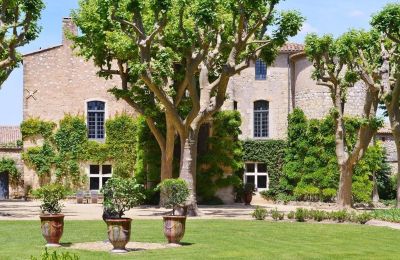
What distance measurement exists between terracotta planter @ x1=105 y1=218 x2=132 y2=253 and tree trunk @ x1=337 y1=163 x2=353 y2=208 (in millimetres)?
15157

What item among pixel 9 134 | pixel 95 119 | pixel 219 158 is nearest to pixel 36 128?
pixel 95 119

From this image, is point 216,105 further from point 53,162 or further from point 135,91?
point 53,162

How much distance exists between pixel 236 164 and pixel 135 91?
7.57 meters

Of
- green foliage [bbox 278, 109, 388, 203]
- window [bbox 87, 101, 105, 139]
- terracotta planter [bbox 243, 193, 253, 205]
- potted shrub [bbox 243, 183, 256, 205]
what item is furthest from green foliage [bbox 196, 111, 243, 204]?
window [bbox 87, 101, 105, 139]

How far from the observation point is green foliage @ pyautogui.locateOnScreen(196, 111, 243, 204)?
1323 inches

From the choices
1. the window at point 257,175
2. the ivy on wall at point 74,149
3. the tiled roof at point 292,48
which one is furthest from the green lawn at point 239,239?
the tiled roof at point 292,48

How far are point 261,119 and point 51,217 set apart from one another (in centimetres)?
2401

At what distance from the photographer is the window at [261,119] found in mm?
38000

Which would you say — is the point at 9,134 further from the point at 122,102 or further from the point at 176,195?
the point at 176,195

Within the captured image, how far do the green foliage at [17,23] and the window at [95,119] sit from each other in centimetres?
1179

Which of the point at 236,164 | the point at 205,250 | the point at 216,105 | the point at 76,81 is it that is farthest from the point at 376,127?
the point at 76,81

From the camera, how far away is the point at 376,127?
26828mm

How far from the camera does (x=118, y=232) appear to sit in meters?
14.2

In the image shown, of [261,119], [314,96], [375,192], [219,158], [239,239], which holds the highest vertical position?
[314,96]
